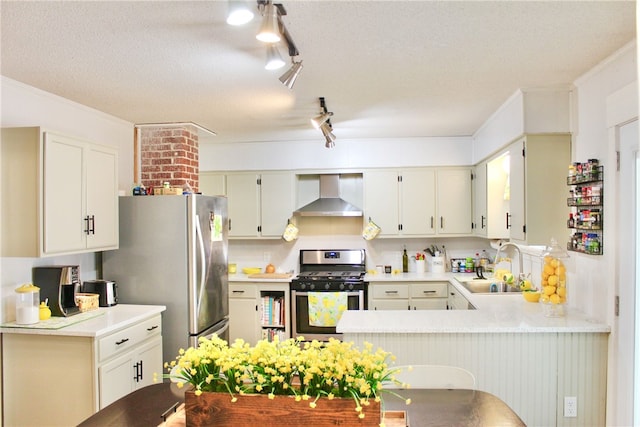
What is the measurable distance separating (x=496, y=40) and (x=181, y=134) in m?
2.84

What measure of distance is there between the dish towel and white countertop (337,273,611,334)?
1707mm

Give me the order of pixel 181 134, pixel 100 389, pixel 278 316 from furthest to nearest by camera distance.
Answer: pixel 278 316
pixel 181 134
pixel 100 389

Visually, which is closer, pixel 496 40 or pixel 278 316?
pixel 496 40

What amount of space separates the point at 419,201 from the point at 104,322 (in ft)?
11.1

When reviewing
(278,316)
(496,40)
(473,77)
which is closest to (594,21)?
(496,40)

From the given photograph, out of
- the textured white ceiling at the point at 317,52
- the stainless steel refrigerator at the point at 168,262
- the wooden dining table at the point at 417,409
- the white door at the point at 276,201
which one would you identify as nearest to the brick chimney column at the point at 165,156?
the textured white ceiling at the point at 317,52

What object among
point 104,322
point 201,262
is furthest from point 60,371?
point 201,262

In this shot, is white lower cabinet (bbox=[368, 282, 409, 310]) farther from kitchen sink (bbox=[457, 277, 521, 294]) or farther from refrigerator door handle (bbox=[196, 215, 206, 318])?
refrigerator door handle (bbox=[196, 215, 206, 318])

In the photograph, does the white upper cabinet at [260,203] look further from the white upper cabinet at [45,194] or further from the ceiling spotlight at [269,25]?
the ceiling spotlight at [269,25]

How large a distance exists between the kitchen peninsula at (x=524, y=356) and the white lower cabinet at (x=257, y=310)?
2352 millimetres

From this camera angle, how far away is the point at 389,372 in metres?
1.30

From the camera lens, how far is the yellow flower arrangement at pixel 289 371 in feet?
4.05

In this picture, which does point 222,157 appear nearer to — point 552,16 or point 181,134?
point 181,134

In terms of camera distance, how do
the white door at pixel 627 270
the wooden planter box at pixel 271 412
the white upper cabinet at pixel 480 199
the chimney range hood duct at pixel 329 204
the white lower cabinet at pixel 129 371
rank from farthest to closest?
the chimney range hood duct at pixel 329 204, the white upper cabinet at pixel 480 199, the white lower cabinet at pixel 129 371, the white door at pixel 627 270, the wooden planter box at pixel 271 412
